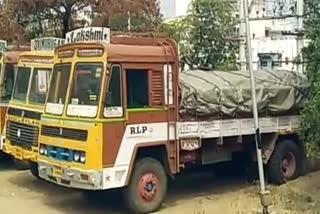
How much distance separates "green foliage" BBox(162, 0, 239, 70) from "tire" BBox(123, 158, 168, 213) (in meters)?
9.81

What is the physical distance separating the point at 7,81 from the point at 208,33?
9.10 m

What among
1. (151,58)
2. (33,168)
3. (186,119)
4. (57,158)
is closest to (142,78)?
(151,58)

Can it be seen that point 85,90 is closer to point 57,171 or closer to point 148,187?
point 57,171

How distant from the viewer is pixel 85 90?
9961 mm

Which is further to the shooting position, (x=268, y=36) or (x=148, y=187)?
(x=268, y=36)

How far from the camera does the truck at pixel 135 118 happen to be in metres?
9.66

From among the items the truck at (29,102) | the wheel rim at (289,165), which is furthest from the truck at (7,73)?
the wheel rim at (289,165)

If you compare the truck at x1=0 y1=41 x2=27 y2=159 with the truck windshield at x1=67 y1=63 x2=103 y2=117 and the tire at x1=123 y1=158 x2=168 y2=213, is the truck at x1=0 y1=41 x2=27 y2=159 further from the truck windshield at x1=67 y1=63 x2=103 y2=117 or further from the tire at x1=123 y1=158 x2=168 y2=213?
the tire at x1=123 y1=158 x2=168 y2=213

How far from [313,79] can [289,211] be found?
7.37 ft

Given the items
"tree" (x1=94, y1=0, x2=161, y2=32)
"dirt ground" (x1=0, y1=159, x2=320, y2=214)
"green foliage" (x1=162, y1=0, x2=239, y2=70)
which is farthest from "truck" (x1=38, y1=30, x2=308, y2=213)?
"green foliage" (x1=162, y1=0, x2=239, y2=70)

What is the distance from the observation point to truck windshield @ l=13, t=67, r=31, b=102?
1270 cm

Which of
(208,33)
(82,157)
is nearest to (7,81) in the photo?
(82,157)

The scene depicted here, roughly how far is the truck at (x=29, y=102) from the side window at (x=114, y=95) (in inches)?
104

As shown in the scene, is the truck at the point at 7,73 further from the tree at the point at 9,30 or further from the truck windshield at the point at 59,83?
the tree at the point at 9,30
